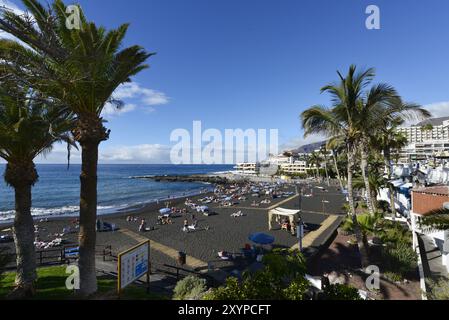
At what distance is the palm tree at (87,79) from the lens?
24.5 feet

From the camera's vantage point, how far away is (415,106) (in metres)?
11.3

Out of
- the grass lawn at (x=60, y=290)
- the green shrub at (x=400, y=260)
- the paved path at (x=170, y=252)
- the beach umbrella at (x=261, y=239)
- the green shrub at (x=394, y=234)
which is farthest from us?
the beach umbrella at (x=261, y=239)

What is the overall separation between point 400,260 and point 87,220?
557 inches

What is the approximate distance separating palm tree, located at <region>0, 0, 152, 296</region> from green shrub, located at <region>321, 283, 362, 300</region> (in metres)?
7.60

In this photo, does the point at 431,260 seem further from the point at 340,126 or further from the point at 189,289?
the point at 189,289

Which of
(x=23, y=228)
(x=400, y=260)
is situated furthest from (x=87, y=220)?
(x=400, y=260)

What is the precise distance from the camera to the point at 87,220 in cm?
848

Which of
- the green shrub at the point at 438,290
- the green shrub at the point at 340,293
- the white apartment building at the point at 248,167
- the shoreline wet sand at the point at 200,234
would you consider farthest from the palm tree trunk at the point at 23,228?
the white apartment building at the point at 248,167

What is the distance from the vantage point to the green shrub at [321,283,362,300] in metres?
6.02

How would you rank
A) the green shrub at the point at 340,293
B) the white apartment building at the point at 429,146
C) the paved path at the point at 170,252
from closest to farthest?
the green shrub at the point at 340,293 < the paved path at the point at 170,252 < the white apartment building at the point at 429,146

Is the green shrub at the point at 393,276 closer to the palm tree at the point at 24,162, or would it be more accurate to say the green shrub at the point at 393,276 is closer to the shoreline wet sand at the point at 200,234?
the shoreline wet sand at the point at 200,234

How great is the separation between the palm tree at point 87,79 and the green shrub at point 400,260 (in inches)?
517

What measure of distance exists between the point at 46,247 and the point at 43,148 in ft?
52.8
